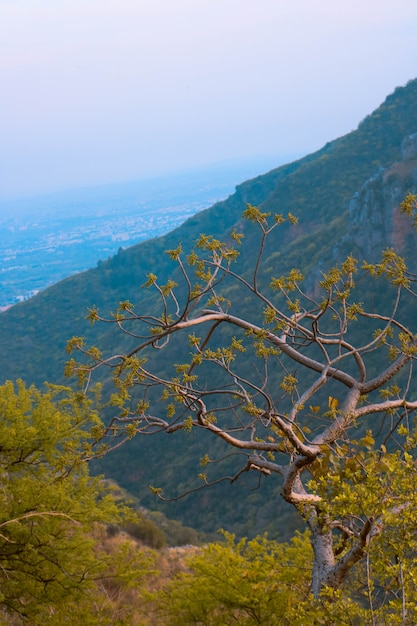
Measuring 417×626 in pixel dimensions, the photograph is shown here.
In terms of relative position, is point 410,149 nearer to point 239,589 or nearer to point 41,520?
point 239,589

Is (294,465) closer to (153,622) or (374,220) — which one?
(153,622)

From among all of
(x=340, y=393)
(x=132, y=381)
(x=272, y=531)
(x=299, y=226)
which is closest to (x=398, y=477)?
(x=132, y=381)

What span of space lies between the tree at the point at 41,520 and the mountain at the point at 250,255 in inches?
127

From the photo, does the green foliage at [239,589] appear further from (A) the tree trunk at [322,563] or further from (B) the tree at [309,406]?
(B) the tree at [309,406]

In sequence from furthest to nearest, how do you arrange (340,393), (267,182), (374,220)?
(267,182)
(374,220)
(340,393)

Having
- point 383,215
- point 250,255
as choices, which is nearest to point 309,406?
point 383,215

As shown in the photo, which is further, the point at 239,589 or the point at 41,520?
the point at 41,520

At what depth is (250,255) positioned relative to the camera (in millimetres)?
63281

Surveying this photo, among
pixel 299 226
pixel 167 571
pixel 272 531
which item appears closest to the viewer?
pixel 167 571

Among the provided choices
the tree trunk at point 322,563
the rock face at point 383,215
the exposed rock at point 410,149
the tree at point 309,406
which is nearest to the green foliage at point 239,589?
the tree trunk at point 322,563

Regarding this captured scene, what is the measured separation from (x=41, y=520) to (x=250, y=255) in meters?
54.0

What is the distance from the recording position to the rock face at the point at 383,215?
4003 cm

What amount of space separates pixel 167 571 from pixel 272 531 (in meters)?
9.63

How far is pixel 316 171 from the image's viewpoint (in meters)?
65.2
